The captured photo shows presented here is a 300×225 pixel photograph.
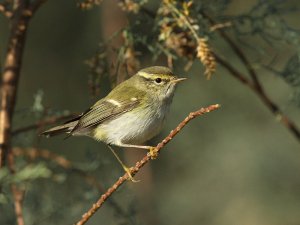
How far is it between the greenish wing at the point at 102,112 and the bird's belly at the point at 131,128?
0.13ft

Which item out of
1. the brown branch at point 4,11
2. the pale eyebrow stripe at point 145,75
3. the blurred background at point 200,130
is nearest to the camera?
the brown branch at point 4,11

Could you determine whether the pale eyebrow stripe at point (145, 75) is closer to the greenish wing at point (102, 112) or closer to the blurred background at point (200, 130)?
the greenish wing at point (102, 112)

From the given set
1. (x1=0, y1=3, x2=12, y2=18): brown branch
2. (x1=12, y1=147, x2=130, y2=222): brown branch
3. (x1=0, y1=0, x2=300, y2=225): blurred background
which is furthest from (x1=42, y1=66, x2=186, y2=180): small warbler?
(x1=0, y1=0, x2=300, y2=225): blurred background

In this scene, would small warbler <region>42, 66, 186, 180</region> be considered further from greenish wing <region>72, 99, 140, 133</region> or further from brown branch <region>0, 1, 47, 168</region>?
brown branch <region>0, 1, 47, 168</region>

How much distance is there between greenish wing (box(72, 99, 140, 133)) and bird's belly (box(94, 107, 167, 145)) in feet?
0.13

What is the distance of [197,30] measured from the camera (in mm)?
3283

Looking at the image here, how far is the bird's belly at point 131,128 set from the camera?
3.89 meters

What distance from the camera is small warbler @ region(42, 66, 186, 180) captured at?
3.96 meters

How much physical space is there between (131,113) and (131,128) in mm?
120

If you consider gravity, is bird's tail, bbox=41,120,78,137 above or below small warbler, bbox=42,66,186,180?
below

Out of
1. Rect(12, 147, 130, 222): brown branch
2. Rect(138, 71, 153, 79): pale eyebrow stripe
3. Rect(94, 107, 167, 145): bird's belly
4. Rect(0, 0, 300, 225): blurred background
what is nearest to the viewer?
Rect(12, 147, 130, 222): brown branch

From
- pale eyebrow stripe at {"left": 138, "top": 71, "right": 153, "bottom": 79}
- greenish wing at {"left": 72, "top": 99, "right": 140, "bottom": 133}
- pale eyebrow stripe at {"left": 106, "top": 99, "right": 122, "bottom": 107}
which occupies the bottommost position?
greenish wing at {"left": 72, "top": 99, "right": 140, "bottom": 133}

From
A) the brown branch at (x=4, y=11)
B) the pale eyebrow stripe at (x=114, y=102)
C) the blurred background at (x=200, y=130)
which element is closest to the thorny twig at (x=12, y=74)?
the brown branch at (x=4, y=11)

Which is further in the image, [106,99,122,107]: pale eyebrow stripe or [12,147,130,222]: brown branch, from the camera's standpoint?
[106,99,122,107]: pale eyebrow stripe
